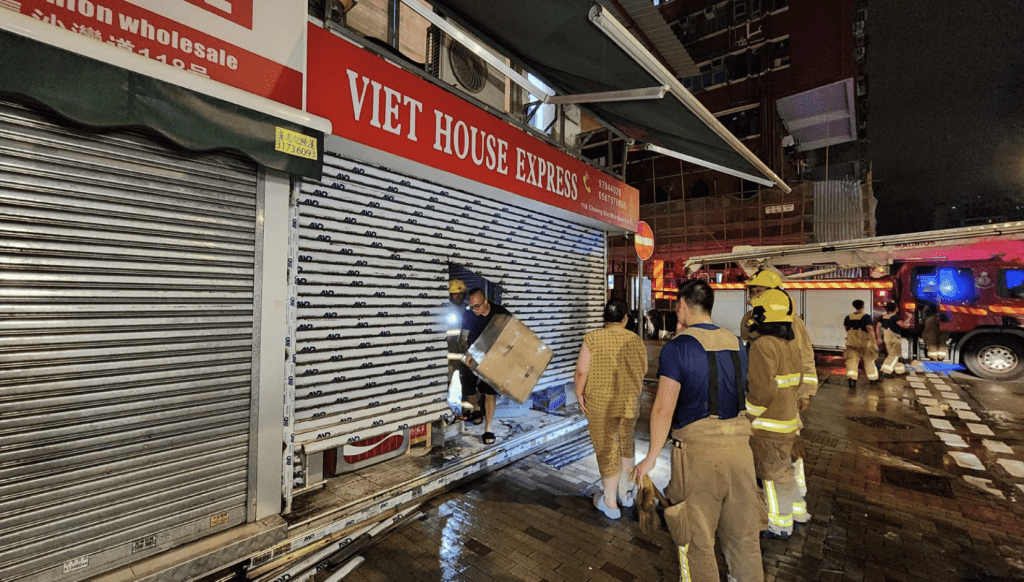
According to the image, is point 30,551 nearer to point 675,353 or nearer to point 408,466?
point 408,466

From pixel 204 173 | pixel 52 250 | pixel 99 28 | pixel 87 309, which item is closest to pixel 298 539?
pixel 87 309

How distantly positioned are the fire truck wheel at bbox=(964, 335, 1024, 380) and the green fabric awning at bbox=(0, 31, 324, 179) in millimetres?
16794

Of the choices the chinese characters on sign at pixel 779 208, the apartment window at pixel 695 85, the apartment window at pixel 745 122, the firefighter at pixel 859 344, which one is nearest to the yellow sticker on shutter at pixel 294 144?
the firefighter at pixel 859 344

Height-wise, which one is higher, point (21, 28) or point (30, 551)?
point (21, 28)

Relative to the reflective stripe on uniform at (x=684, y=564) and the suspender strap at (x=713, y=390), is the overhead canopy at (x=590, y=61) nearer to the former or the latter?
the suspender strap at (x=713, y=390)

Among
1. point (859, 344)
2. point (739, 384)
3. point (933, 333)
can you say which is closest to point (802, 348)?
point (739, 384)

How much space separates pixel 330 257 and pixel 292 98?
1288 mm

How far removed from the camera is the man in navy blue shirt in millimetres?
2545

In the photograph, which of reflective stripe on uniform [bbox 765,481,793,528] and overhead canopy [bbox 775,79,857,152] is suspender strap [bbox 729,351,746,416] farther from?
overhead canopy [bbox 775,79,857,152]

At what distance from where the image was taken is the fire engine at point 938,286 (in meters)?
8.97

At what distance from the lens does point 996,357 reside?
1113 centimetres

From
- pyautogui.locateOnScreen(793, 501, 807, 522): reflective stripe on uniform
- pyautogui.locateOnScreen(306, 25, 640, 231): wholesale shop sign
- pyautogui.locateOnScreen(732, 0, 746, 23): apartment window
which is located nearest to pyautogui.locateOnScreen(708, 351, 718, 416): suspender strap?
pyautogui.locateOnScreen(793, 501, 807, 522): reflective stripe on uniform

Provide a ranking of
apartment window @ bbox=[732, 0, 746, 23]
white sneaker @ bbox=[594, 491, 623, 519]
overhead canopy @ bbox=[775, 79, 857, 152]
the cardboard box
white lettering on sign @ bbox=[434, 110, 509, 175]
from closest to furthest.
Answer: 1. white sneaker @ bbox=[594, 491, 623, 519]
2. white lettering on sign @ bbox=[434, 110, 509, 175]
3. the cardboard box
4. overhead canopy @ bbox=[775, 79, 857, 152]
5. apartment window @ bbox=[732, 0, 746, 23]

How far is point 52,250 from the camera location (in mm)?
2365
